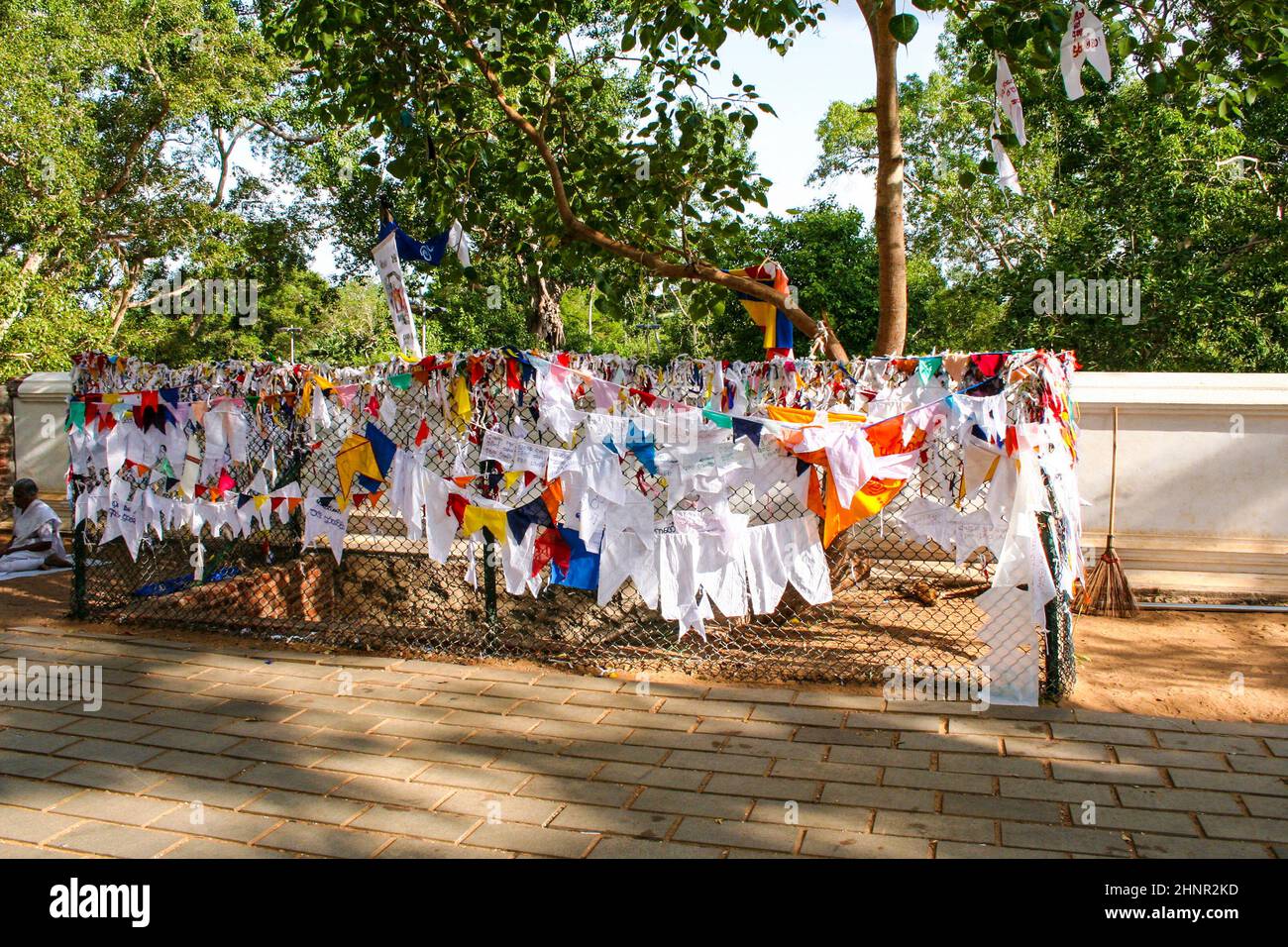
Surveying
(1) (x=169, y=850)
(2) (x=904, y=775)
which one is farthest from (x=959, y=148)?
(1) (x=169, y=850)

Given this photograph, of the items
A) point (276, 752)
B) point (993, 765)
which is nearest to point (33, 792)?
point (276, 752)

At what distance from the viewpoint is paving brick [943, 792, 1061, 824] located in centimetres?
397

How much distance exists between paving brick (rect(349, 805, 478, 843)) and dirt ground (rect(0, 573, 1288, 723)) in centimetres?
269

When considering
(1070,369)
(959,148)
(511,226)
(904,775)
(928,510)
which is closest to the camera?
(904,775)

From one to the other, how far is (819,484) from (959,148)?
17207 mm

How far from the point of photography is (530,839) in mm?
3826

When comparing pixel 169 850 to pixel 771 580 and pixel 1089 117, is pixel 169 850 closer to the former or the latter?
pixel 771 580

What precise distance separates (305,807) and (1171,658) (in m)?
5.71

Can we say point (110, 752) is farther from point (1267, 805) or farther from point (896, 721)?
point (1267, 805)

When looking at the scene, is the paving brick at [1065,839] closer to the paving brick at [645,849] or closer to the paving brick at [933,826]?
the paving brick at [933,826]

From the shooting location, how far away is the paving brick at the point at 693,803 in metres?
4.07

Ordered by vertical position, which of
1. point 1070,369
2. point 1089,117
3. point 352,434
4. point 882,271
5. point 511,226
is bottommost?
point 352,434

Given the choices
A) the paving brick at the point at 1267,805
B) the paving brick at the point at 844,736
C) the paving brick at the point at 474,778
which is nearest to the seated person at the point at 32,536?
the paving brick at the point at 474,778

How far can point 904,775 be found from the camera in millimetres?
4410
